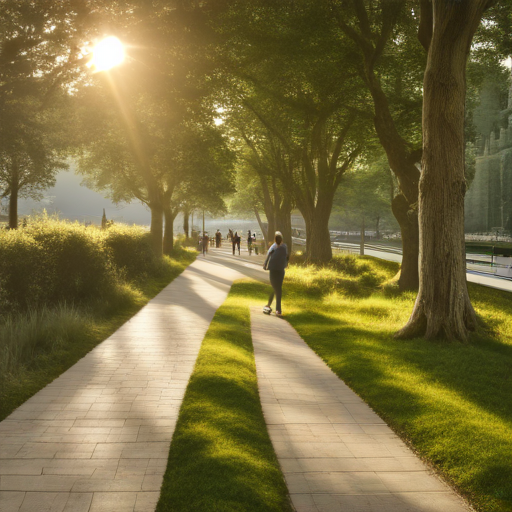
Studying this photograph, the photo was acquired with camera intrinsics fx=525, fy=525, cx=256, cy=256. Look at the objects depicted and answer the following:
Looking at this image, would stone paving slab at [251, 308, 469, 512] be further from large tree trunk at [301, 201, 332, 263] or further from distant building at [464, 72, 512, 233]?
distant building at [464, 72, 512, 233]

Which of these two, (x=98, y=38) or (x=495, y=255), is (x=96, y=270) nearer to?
(x=98, y=38)

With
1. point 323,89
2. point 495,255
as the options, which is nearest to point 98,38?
point 323,89

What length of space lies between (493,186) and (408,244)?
72029 mm

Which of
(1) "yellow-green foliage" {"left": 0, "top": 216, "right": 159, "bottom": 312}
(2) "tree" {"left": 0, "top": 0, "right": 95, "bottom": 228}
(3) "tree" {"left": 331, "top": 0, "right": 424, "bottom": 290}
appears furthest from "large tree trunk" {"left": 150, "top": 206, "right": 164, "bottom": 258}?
(3) "tree" {"left": 331, "top": 0, "right": 424, "bottom": 290}

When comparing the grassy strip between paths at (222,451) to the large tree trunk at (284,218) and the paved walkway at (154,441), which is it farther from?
the large tree trunk at (284,218)

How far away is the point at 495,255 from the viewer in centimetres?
2889

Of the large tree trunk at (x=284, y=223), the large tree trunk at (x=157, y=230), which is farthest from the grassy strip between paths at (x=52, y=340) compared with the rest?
the large tree trunk at (x=284, y=223)

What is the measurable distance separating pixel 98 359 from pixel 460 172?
7.08m

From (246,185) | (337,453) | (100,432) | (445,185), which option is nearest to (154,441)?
(100,432)

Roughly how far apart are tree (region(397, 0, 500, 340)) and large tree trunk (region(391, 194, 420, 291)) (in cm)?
712

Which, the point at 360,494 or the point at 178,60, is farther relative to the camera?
the point at 178,60

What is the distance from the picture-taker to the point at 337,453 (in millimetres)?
4805

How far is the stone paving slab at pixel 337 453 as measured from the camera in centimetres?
394

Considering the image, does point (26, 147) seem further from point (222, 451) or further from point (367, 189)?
point (367, 189)
